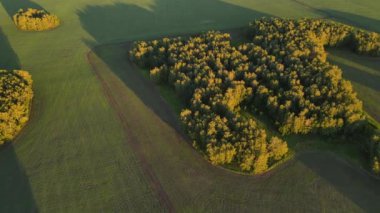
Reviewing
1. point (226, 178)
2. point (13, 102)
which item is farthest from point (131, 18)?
point (226, 178)

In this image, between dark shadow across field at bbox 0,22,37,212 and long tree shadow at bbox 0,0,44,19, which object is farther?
long tree shadow at bbox 0,0,44,19

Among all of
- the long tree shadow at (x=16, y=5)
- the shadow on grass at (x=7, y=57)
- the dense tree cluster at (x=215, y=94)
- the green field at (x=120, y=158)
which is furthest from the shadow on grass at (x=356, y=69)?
the long tree shadow at (x=16, y=5)

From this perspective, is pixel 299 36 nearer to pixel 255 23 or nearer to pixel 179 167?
pixel 255 23

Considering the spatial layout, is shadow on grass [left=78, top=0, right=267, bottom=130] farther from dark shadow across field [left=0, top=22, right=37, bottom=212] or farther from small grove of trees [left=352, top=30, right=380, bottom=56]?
small grove of trees [left=352, top=30, right=380, bottom=56]

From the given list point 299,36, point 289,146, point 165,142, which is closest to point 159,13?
point 299,36

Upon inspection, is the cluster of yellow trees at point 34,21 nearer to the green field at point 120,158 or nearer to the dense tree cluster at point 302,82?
the green field at point 120,158

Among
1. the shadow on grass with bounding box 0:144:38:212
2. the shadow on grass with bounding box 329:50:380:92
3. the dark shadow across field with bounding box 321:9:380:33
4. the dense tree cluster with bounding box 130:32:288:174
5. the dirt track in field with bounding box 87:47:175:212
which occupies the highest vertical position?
the dark shadow across field with bounding box 321:9:380:33

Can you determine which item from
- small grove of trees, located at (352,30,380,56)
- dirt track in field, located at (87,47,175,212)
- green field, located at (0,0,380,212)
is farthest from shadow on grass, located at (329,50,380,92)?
dirt track in field, located at (87,47,175,212)
